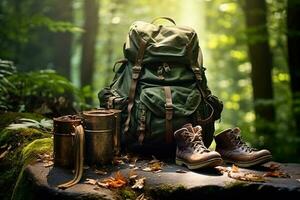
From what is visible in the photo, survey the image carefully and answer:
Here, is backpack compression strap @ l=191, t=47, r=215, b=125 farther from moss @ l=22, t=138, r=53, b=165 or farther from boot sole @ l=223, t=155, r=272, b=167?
moss @ l=22, t=138, r=53, b=165

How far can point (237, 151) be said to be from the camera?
13.8 ft

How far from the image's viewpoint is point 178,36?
4578 millimetres

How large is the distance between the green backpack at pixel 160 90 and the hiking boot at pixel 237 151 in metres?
0.20

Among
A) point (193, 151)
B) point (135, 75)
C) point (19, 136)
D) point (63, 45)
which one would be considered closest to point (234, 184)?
point (193, 151)

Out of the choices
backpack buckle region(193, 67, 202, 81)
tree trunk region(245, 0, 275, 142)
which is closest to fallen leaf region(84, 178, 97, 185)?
backpack buckle region(193, 67, 202, 81)

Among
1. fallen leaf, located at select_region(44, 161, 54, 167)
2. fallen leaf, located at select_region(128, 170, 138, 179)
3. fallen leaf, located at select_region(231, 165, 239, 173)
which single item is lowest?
fallen leaf, located at select_region(231, 165, 239, 173)

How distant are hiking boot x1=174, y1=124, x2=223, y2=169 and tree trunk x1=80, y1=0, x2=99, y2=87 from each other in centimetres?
892

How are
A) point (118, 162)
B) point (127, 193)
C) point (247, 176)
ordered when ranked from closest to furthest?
point (127, 193), point (247, 176), point (118, 162)

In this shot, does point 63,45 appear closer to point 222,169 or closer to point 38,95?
point 38,95

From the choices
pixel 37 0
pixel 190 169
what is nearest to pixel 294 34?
pixel 190 169

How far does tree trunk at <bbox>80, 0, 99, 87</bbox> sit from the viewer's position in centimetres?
1264

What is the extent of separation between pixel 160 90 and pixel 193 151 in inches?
30.8

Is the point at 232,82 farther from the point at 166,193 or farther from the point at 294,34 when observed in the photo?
the point at 166,193

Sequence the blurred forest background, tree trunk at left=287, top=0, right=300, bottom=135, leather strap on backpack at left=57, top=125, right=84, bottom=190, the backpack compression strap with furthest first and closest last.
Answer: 1. tree trunk at left=287, top=0, right=300, bottom=135
2. the blurred forest background
3. the backpack compression strap
4. leather strap on backpack at left=57, top=125, right=84, bottom=190
